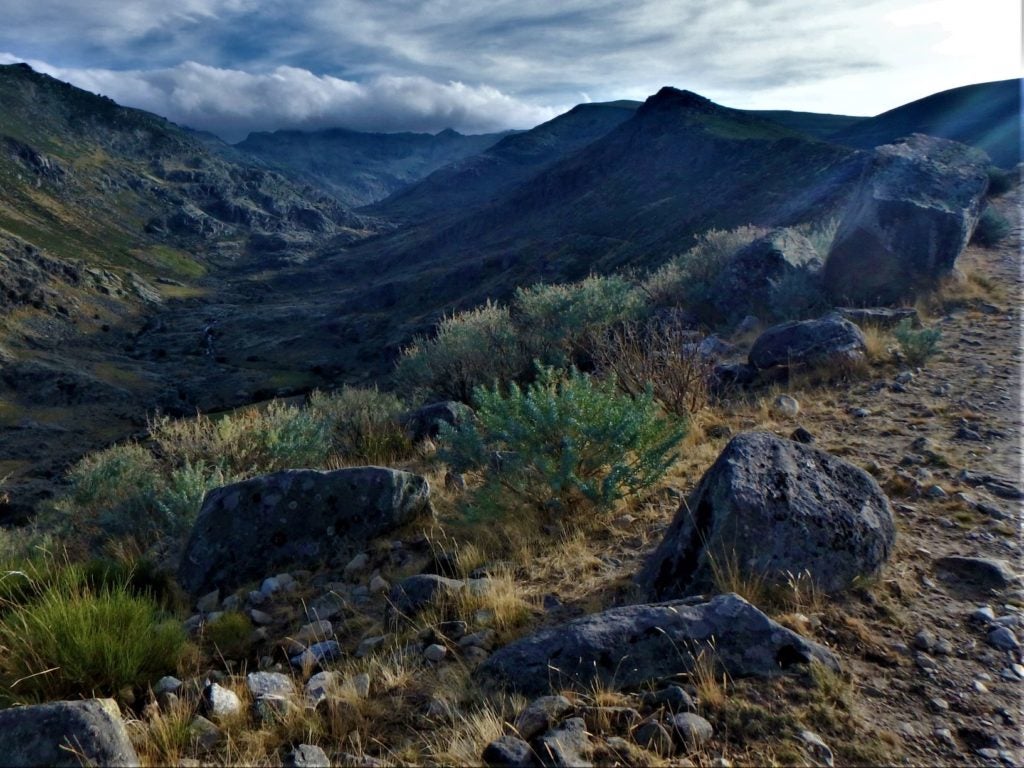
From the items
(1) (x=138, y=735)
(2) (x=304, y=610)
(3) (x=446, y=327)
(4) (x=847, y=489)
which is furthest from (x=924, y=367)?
(3) (x=446, y=327)

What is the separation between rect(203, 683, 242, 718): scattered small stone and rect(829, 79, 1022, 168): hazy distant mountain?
7295cm

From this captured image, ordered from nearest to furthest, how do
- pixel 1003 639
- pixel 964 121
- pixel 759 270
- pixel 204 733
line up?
pixel 204 733 → pixel 1003 639 → pixel 759 270 → pixel 964 121

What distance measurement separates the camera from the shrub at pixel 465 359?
1159 centimetres

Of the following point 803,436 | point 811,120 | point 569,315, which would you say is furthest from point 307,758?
point 811,120

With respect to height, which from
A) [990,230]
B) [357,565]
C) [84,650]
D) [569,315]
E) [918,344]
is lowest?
[357,565]

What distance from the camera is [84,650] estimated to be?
3.02 meters

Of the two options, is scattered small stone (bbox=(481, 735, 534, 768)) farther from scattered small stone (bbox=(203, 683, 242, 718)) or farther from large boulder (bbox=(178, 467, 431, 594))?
A: large boulder (bbox=(178, 467, 431, 594))

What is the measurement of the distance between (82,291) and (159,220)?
243 feet

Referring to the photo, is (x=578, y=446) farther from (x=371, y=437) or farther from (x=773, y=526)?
(x=371, y=437)

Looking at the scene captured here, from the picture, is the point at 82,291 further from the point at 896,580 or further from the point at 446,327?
the point at 896,580

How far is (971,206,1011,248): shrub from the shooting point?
12.9 metres

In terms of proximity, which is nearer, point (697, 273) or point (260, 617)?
point (260, 617)

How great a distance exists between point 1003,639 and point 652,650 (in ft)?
5.24

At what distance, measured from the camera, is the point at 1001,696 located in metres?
2.47
